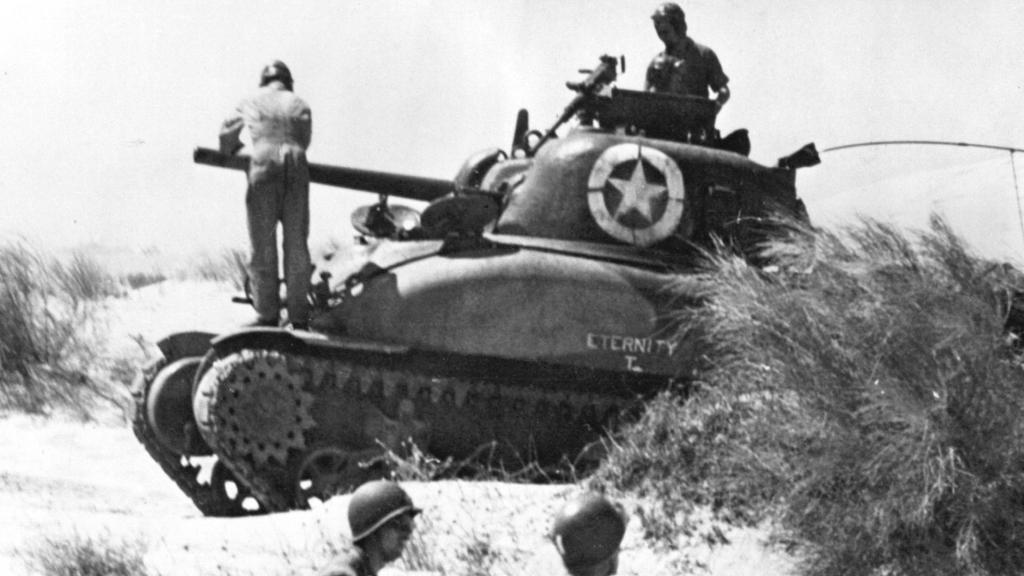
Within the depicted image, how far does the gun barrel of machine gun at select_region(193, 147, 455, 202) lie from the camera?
48.9ft

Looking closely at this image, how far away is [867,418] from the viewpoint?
1077cm

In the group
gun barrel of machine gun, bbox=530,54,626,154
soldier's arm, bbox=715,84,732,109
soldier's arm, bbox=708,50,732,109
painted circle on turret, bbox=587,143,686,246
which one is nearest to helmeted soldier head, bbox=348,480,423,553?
painted circle on turret, bbox=587,143,686,246

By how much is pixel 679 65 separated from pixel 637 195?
5.28 ft

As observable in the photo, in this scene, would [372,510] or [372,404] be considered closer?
[372,510]

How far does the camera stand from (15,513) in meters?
12.7

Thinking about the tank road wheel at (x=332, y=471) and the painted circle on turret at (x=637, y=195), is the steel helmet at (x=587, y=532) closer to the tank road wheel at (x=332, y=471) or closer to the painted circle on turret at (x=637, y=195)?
the tank road wheel at (x=332, y=471)

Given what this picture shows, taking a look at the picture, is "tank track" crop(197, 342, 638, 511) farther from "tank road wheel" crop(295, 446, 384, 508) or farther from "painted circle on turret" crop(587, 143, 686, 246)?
"painted circle on turret" crop(587, 143, 686, 246)

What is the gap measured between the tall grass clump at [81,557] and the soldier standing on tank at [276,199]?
2.92 meters

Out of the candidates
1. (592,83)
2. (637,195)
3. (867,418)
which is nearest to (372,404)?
(637,195)

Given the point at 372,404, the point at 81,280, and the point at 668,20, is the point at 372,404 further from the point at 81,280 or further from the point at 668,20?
the point at 81,280

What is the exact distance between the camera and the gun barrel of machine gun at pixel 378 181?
48.9ft

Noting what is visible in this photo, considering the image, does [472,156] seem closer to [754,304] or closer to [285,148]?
[285,148]

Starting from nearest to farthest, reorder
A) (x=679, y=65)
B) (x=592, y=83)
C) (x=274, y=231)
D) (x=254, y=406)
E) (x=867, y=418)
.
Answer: (x=867, y=418) < (x=254, y=406) < (x=274, y=231) < (x=592, y=83) < (x=679, y=65)

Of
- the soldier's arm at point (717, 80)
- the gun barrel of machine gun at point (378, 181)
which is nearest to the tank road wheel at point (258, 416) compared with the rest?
the gun barrel of machine gun at point (378, 181)
